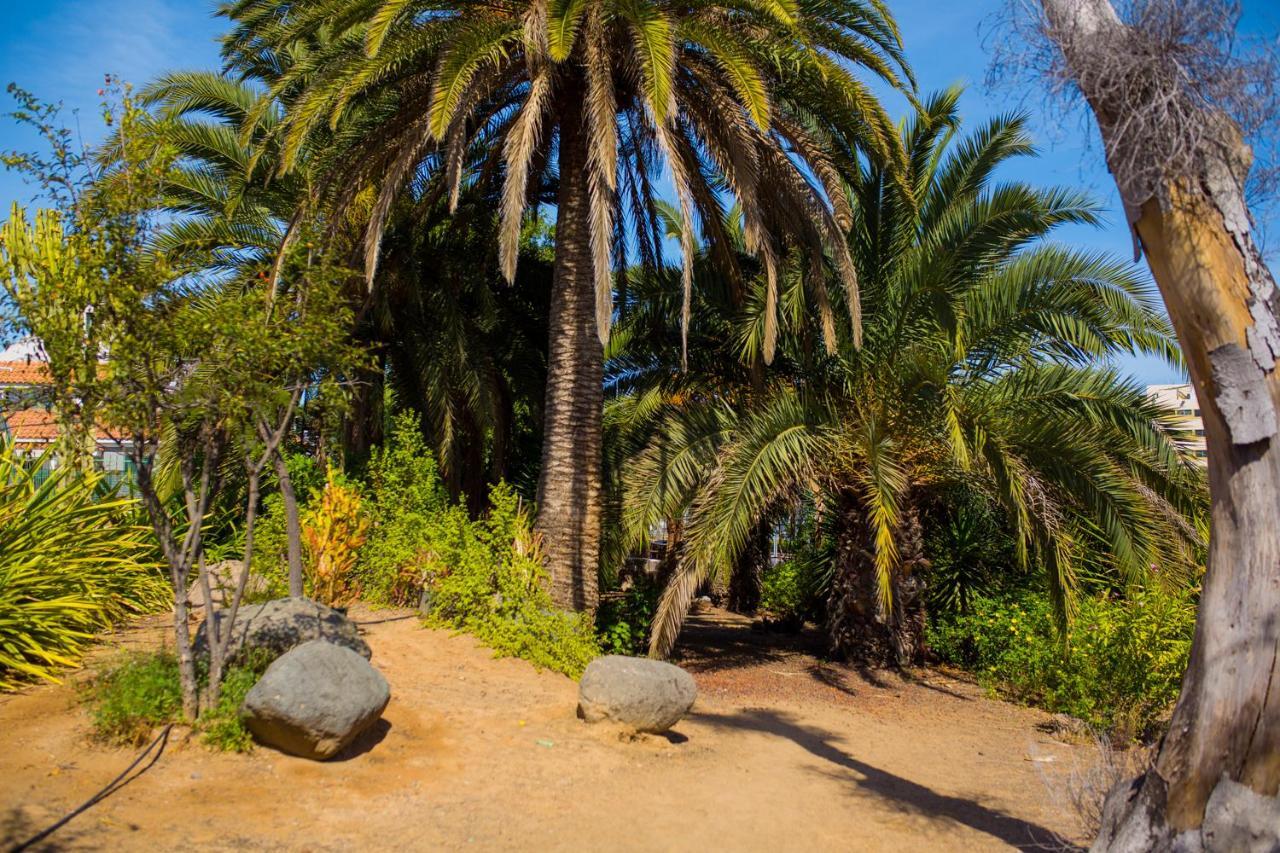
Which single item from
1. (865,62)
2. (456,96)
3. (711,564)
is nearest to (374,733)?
(711,564)

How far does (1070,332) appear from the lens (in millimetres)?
10906

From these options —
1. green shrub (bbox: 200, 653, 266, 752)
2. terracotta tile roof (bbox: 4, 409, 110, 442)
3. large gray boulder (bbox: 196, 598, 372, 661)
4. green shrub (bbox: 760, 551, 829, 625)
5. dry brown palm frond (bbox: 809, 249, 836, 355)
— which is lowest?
green shrub (bbox: 200, 653, 266, 752)

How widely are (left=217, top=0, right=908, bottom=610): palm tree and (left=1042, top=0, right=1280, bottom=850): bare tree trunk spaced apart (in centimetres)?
498

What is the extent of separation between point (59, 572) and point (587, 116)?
21.3ft

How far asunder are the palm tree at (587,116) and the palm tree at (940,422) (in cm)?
99

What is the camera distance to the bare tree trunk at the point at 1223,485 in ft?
13.3

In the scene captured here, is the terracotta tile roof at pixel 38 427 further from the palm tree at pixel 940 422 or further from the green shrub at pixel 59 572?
the palm tree at pixel 940 422

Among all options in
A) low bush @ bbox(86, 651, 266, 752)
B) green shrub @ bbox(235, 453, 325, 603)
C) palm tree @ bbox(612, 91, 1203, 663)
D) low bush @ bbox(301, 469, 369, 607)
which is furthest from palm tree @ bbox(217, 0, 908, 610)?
low bush @ bbox(86, 651, 266, 752)

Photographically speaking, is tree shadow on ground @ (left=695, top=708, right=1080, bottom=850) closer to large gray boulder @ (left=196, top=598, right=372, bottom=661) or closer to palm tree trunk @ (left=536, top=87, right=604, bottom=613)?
palm tree trunk @ (left=536, top=87, right=604, bottom=613)

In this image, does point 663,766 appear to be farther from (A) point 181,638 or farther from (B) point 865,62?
(B) point 865,62

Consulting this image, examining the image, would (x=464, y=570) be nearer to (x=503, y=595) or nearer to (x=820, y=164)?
(x=503, y=595)

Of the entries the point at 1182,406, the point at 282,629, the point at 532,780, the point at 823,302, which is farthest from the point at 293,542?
the point at 1182,406

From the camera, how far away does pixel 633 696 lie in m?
7.73

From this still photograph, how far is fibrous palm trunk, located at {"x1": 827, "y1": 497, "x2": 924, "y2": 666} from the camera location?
1188 cm
